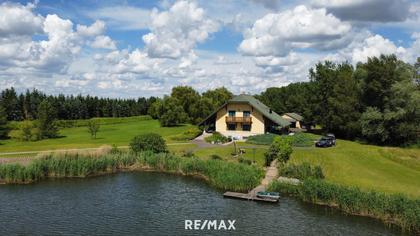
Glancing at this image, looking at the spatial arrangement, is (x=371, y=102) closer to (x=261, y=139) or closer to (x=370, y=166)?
(x=261, y=139)

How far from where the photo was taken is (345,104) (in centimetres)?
6950

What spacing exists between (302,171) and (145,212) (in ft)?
57.8

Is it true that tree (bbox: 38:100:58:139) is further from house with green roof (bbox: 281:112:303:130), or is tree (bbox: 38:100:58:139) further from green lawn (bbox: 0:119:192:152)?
house with green roof (bbox: 281:112:303:130)

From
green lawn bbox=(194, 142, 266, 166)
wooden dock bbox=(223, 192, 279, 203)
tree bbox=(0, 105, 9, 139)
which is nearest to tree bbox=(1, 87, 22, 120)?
tree bbox=(0, 105, 9, 139)

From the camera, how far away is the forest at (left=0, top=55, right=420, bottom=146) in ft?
198

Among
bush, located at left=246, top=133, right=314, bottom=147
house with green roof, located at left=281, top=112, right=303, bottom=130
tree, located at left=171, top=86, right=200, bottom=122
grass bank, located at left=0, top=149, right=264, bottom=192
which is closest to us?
grass bank, located at left=0, top=149, right=264, bottom=192

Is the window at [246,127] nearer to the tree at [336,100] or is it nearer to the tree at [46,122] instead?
the tree at [336,100]

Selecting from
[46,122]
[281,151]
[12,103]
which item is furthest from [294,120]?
[12,103]

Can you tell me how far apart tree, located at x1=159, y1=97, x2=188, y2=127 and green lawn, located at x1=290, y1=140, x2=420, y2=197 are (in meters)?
54.8

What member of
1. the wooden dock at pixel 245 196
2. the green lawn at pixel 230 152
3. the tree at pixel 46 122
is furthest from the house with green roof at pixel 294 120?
the wooden dock at pixel 245 196

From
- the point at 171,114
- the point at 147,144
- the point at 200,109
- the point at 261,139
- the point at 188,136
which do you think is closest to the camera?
the point at 147,144

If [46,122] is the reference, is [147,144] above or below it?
below

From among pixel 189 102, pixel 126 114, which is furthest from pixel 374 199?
pixel 126 114

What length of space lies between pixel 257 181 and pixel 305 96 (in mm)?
52303
